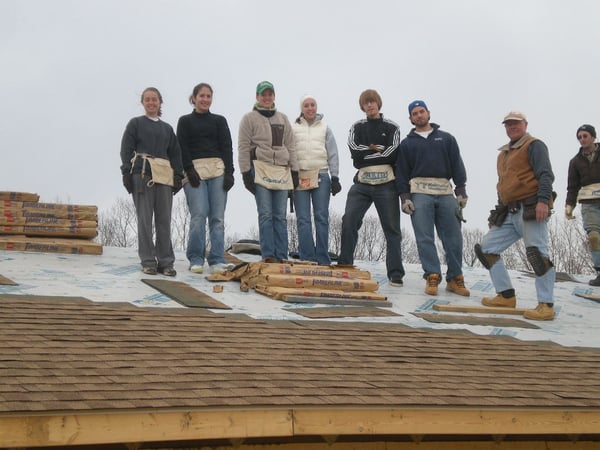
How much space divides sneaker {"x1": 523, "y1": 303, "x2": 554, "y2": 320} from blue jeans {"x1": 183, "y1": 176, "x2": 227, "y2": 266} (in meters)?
3.11

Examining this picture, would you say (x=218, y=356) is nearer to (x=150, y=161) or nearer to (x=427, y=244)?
(x=150, y=161)

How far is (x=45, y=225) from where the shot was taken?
8.38 m

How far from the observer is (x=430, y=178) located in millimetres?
8008

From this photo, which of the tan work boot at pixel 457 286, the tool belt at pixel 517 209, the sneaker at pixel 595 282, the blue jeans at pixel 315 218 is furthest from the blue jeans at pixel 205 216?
the sneaker at pixel 595 282

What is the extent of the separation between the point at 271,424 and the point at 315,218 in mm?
5339

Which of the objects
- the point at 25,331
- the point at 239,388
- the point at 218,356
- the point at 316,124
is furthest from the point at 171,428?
the point at 316,124

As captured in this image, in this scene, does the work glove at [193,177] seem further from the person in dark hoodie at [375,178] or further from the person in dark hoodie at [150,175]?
the person in dark hoodie at [375,178]

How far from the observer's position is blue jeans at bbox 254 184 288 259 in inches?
316

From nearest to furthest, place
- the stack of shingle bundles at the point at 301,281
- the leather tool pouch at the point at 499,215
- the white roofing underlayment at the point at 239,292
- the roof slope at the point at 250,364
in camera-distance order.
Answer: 1. the roof slope at the point at 250,364
2. the white roofing underlayment at the point at 239,292
3. the stack of shingle bundles at the point at 301,281
4. the leather tool pouch at the point at 499,215

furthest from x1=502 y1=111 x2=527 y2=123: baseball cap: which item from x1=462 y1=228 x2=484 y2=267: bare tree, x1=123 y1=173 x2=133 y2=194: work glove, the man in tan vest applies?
x1=462 y1=228 x2=484 y2=267: bare tree

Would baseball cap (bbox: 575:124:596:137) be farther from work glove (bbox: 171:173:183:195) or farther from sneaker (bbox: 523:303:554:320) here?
work glove (bbox: 171:173:183:195)

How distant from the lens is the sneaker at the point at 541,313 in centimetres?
685

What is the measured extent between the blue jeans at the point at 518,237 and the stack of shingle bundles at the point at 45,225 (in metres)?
4.12

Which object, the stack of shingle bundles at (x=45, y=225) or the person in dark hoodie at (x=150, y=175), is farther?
the stack of shingle bundles at (x=45, y=225)
